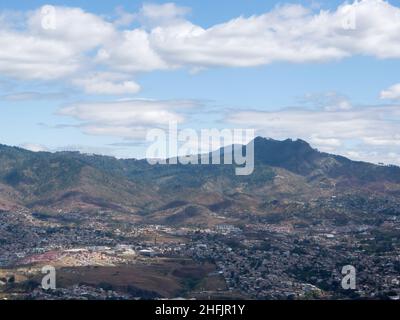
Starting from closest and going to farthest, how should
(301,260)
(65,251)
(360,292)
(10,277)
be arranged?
(360,292) < (10,277) < (301,260) < (65,251)

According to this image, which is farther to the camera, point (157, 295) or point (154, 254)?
point (154, 254)
